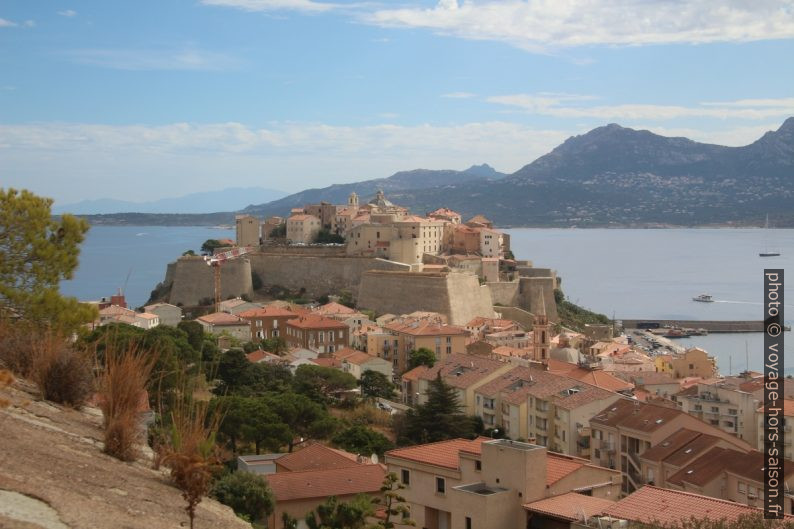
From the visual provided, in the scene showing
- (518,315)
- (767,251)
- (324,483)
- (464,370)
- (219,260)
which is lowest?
(767,251)

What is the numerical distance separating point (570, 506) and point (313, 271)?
3852 cm

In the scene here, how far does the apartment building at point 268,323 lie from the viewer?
Result: 118 ft

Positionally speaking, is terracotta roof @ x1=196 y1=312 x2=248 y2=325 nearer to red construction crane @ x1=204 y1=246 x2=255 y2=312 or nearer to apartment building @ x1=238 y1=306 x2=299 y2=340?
apartment building @ x1=238 y1=306 x2=299 y2=340

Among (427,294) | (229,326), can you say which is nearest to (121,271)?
(427,294)

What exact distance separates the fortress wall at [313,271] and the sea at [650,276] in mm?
7504

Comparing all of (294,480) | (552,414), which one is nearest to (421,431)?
(552,414)

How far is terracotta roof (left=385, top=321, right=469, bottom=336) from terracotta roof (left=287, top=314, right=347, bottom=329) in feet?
6.13

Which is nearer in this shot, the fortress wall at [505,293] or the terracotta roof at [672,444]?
the terracotta roof at [672,444]

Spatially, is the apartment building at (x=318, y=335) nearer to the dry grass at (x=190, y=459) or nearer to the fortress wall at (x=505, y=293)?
the fortress wall at (x=505, y=293)

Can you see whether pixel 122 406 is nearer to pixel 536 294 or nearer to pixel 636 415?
pixel 636 415

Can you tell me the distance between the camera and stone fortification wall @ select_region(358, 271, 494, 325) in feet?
134

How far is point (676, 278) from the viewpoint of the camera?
93438mm

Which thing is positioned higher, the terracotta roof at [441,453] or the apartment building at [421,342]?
the terracotta roof at [441,453]

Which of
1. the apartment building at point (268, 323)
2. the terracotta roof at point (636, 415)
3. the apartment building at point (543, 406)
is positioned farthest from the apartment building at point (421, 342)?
the terracotta roof at point (636, 415)
